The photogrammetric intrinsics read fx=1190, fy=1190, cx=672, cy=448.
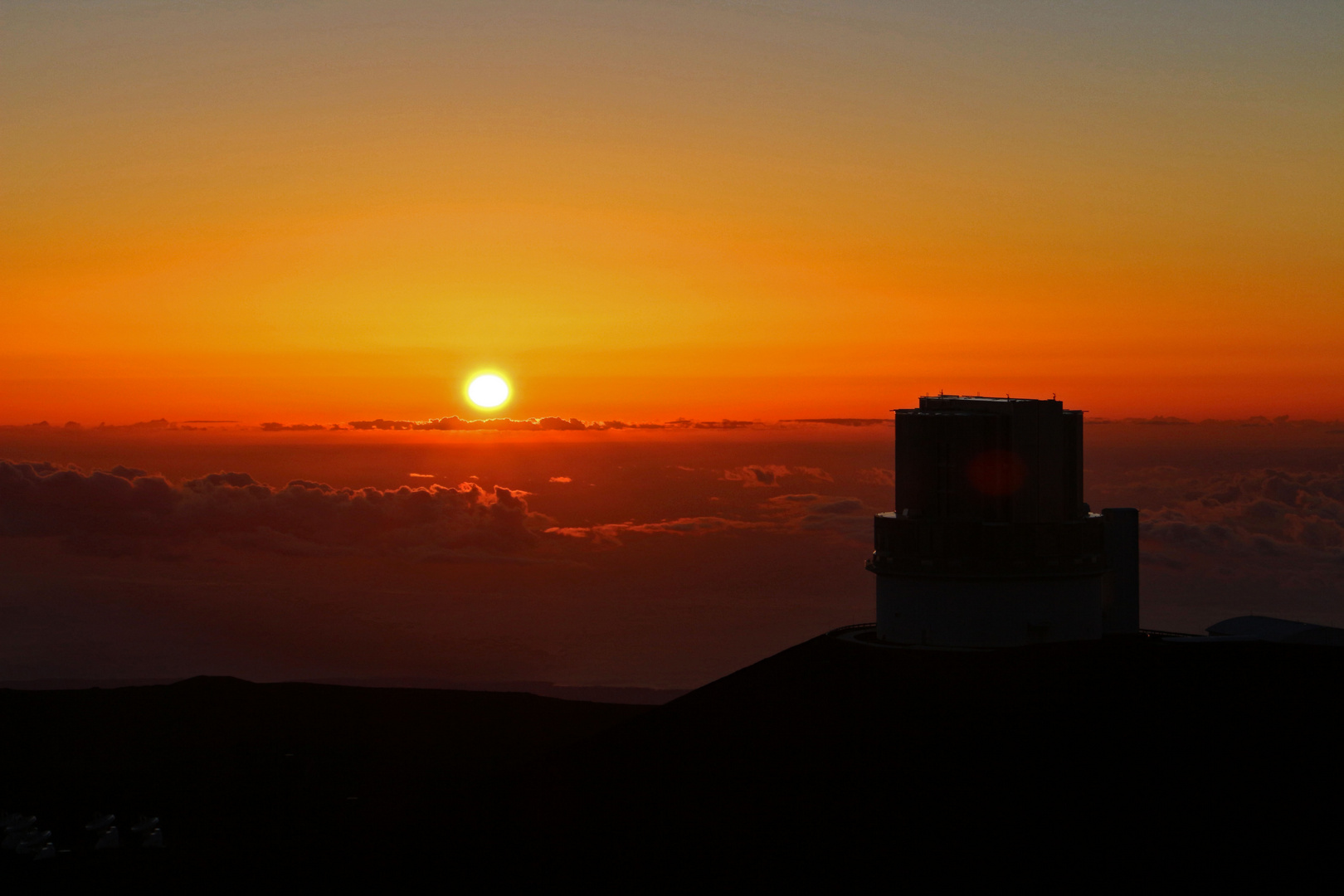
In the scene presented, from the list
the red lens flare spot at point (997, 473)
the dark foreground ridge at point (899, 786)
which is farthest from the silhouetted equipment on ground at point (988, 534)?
the dark foreground ridge at point (899, 786)

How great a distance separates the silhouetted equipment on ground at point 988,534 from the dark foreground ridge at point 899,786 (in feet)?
4.96

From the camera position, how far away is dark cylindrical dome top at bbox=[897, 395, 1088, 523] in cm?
3741

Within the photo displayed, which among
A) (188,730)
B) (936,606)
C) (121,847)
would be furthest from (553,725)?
→ (936,606)

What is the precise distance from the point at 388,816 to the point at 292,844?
3.03m

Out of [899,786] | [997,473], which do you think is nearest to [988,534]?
[997,473]

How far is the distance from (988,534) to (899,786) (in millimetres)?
10510

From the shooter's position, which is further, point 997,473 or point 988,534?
point 997,473

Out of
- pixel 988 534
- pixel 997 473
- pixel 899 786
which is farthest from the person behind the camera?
pixel 997 473

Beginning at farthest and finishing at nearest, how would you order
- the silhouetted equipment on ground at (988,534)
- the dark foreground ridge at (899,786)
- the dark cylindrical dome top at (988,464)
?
the dark cylindrical dome top at (988,464)
the silhouetted equipment on ground at (988,534)
the dark foreground ridge at (899,786)

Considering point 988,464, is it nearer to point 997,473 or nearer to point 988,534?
point 997,473

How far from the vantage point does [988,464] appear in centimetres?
3759

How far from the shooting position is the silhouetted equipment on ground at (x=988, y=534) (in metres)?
37.0

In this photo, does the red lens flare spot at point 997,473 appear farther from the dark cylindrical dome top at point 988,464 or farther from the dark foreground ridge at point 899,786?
the dark foreground ridge at point 899,786

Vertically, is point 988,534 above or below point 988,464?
below
